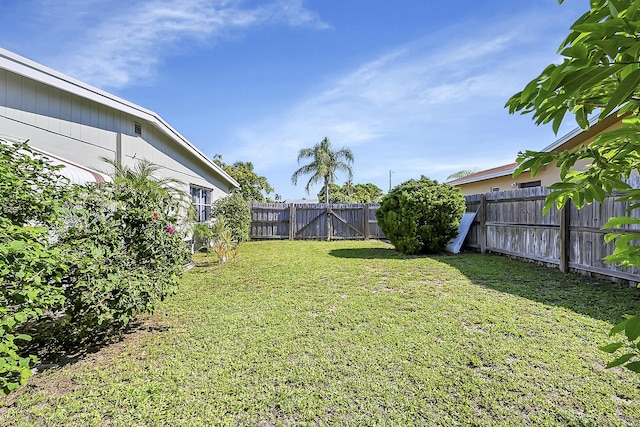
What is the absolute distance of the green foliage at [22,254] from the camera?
209 centimetres

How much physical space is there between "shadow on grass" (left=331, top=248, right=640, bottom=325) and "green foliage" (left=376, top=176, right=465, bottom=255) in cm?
109

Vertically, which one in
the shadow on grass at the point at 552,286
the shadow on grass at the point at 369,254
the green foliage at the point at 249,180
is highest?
the green foliage at the point at 249,180

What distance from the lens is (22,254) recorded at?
7.48 feet

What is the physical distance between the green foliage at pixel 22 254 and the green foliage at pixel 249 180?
23.1 metres

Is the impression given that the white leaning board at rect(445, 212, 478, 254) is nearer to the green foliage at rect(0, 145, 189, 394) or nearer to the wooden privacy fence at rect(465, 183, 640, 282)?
the wooden privacy fence at rect(465, 183, 640, 282)

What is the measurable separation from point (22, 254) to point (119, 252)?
1.27 meters

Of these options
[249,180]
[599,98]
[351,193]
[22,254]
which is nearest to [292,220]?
[22,254]

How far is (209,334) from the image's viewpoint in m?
3.88

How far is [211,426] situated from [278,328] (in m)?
1.74

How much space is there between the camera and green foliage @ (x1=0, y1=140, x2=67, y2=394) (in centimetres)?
209

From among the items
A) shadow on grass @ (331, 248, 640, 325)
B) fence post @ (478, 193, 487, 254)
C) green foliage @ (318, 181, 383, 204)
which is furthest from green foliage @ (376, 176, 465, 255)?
green foliage @ (318, 181, 383, 204)

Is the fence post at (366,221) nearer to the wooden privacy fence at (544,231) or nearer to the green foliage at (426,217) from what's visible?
the green foliage at (426,217)

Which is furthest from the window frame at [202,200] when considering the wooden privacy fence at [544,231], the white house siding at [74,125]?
the wooden privacy fence at [544,231]

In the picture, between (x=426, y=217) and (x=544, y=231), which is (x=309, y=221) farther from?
(x=544, y=231)
